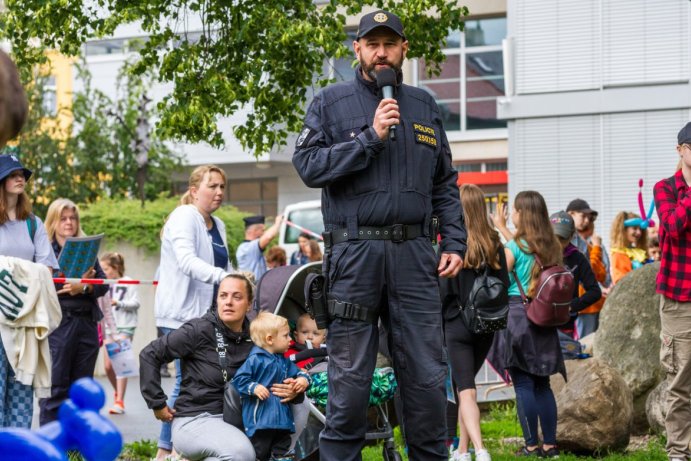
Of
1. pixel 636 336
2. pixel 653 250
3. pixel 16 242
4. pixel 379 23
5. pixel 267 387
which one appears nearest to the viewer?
pixel 379 23

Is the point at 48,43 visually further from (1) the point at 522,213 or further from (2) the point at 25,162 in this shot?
(2) the point at 25,162

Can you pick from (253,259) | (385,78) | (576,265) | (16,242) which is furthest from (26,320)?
(253,259)

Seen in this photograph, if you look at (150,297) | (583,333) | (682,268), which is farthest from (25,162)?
(682,268)

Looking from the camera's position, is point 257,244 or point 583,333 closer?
point 583,333

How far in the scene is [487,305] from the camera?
779 centimetres

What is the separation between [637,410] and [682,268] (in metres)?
2.14

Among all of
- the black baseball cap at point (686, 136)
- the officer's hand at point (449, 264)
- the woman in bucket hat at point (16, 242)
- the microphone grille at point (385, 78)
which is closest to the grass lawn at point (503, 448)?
the woman in bucket hat at point (16, 242)

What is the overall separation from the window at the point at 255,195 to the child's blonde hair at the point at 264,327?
104 ft

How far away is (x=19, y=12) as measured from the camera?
1066cm

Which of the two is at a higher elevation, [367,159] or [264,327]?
[367,159]

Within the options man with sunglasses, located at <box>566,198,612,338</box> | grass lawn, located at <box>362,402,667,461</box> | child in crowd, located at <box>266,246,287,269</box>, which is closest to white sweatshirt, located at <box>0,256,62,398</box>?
grass lawn, located at <box>362,402,667,461</box>

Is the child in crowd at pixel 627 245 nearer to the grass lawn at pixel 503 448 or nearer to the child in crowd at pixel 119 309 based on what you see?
the grass lawn at pixel 503 448

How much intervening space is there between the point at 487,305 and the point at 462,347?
52 centimetres

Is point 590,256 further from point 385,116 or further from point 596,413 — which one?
point 385,116
